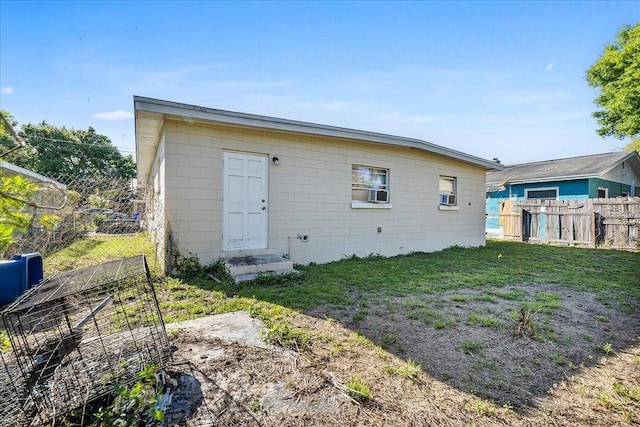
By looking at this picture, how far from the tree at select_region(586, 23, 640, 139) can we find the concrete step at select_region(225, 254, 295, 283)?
1751 centimetres

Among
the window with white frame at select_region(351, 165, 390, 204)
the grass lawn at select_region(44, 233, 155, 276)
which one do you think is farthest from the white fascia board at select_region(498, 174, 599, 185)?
the grass lawn at select_region(44, 233, 155, 276)

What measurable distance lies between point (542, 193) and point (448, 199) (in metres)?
8.50

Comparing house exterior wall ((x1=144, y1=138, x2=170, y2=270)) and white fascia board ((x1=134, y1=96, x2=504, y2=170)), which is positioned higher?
white fascia board ((x1=134, y1=96, x2=504, y2=170))

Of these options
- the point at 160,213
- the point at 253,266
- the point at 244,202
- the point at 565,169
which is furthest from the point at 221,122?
the point at 565,169

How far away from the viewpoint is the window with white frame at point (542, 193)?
14469mm

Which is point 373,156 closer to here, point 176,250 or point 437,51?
point 437,51

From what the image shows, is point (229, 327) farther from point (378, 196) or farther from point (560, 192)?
point (560, 192)


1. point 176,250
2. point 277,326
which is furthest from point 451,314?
point 176,250

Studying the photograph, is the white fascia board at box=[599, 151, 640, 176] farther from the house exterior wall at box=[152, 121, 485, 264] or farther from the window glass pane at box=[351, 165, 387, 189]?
the window glass pane at box=[351, 165, 387, 189]

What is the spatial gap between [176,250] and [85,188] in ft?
6.47

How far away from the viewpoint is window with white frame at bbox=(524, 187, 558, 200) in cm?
1447

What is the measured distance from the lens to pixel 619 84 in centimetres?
1438

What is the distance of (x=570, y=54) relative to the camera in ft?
28.5

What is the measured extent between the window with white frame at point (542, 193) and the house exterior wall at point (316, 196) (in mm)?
6781
